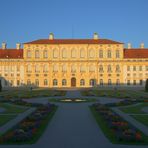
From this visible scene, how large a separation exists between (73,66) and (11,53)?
14.4 meters

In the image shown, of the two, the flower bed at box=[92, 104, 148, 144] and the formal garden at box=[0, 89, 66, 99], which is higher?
the formal garden at box=[0, 89, 66, 99]

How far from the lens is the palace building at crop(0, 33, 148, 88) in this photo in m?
69.2

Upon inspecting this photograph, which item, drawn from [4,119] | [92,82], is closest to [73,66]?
[92,82]

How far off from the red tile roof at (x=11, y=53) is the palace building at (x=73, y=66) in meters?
0.24

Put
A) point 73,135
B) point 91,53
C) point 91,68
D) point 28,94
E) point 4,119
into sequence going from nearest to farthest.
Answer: point 73,135 → point 4,119 → point 28,94 → point 91,68 → point 91,53

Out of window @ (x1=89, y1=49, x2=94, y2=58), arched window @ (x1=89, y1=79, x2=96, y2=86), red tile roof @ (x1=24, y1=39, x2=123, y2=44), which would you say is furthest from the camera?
red tile roof @ (x1=24, y1=39, x2=123, y2=44)

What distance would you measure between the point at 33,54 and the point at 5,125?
179 ft

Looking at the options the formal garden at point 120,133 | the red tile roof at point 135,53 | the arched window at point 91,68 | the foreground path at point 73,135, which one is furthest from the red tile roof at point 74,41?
the formal garden at point 120,133

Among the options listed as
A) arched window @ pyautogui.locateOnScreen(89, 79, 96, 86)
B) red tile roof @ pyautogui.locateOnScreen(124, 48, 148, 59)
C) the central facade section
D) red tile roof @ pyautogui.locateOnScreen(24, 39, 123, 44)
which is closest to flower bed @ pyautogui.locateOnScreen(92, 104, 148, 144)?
arched window @ pyautogui.locateOnScreen(89, 79, 96, 86)

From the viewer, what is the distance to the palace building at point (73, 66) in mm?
69250

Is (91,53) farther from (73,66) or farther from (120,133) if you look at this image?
(120,133)

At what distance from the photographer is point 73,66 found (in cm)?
6988

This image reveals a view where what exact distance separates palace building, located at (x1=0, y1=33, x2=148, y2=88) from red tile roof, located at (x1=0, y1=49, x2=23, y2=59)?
0.24 meters

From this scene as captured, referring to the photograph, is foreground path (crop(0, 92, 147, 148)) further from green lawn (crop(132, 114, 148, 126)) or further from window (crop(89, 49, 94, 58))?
window (crop(89, 49, 94, 58))
